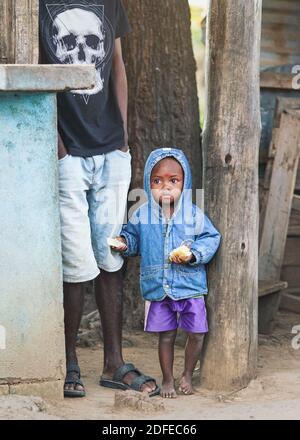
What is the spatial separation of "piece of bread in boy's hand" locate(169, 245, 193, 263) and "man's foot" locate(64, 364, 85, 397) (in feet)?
2.65

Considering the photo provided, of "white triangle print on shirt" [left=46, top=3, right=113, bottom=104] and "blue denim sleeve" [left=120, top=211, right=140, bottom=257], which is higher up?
"white triangle print on shirt" [left=46, top=3, right=113, bottom=104]

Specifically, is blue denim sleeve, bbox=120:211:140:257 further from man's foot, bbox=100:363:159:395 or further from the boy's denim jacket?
man's foot, bbox=100:363:159:395

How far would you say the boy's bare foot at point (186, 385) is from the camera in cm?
515

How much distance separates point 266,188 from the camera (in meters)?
7.36

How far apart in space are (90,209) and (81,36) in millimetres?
927

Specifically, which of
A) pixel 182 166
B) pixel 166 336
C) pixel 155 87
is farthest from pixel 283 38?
pixel 166 336

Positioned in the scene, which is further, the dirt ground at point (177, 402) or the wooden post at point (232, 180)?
the wooden post at point (232, 180)

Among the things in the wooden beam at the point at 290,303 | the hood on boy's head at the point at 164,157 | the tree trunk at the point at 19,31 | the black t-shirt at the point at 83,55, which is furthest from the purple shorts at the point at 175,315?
the wooden beam at the point at 290,303

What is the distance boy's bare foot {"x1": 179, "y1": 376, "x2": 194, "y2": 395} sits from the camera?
515cm

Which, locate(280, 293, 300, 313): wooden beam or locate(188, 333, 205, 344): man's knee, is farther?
locate(280, 293, 300, 313): wooden beam

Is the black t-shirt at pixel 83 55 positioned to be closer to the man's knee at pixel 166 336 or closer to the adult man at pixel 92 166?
the adult man at pixel 92 166

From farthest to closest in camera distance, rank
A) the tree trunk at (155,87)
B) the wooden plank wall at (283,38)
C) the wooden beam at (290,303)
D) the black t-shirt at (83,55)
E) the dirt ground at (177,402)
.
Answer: the wooden plank wall at (283,38) → the wooden beam at (290,303) → the tree trunk at (155,87) → the black t-shirt at (83,55) → the dirt ground at (177,402)

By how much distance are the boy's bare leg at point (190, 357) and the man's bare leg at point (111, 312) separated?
171mm

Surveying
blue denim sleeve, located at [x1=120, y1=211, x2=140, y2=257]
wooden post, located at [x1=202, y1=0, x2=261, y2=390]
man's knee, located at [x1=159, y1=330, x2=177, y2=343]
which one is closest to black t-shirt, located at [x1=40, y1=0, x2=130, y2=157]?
blue denim sleeve, located at [x1=120, y1=211, x2=140, y2=257]
